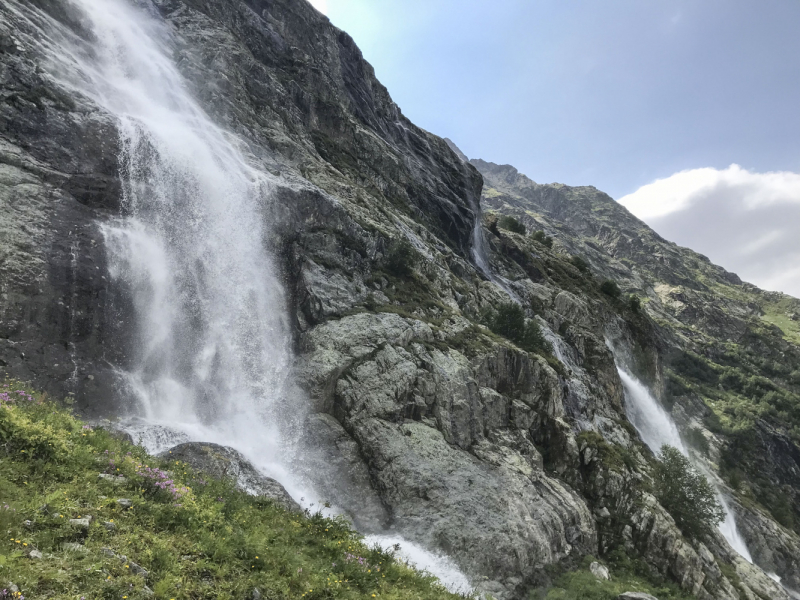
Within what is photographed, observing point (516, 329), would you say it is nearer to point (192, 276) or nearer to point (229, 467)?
point (192, 276)

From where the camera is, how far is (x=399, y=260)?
4156 centimetres

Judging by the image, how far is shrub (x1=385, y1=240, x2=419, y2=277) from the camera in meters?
41.6

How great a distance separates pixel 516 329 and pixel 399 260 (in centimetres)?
1335

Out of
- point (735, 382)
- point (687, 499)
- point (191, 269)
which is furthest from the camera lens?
point (735, 382)

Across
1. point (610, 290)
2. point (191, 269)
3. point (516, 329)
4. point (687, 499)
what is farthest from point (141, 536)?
point (610, 290)

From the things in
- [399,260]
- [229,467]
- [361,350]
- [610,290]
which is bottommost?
[229,467]

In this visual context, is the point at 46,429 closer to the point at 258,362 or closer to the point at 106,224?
the point at 258,362

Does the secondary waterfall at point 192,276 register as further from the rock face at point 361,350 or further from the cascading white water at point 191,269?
the rock face at point 361,350

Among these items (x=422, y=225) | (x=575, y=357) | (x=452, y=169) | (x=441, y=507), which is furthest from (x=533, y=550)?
(x=452, y=169)

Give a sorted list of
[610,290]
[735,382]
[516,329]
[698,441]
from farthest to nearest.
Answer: [735,382] → [610,290] → [698,441] → [516,329]

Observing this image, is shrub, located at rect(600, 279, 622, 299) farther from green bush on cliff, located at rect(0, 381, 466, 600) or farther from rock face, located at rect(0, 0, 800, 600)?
green bush on cliff, located at rect(0, 381, 466, 600)

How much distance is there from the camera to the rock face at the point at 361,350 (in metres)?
20.6

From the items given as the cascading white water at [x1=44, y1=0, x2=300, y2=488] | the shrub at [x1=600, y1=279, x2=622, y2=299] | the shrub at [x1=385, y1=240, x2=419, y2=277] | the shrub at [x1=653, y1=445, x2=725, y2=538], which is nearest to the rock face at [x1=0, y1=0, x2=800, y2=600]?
the shrub at [x1=385, y1=240, x2=419, y2=277]

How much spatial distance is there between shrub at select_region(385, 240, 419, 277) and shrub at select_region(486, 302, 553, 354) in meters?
9.77
